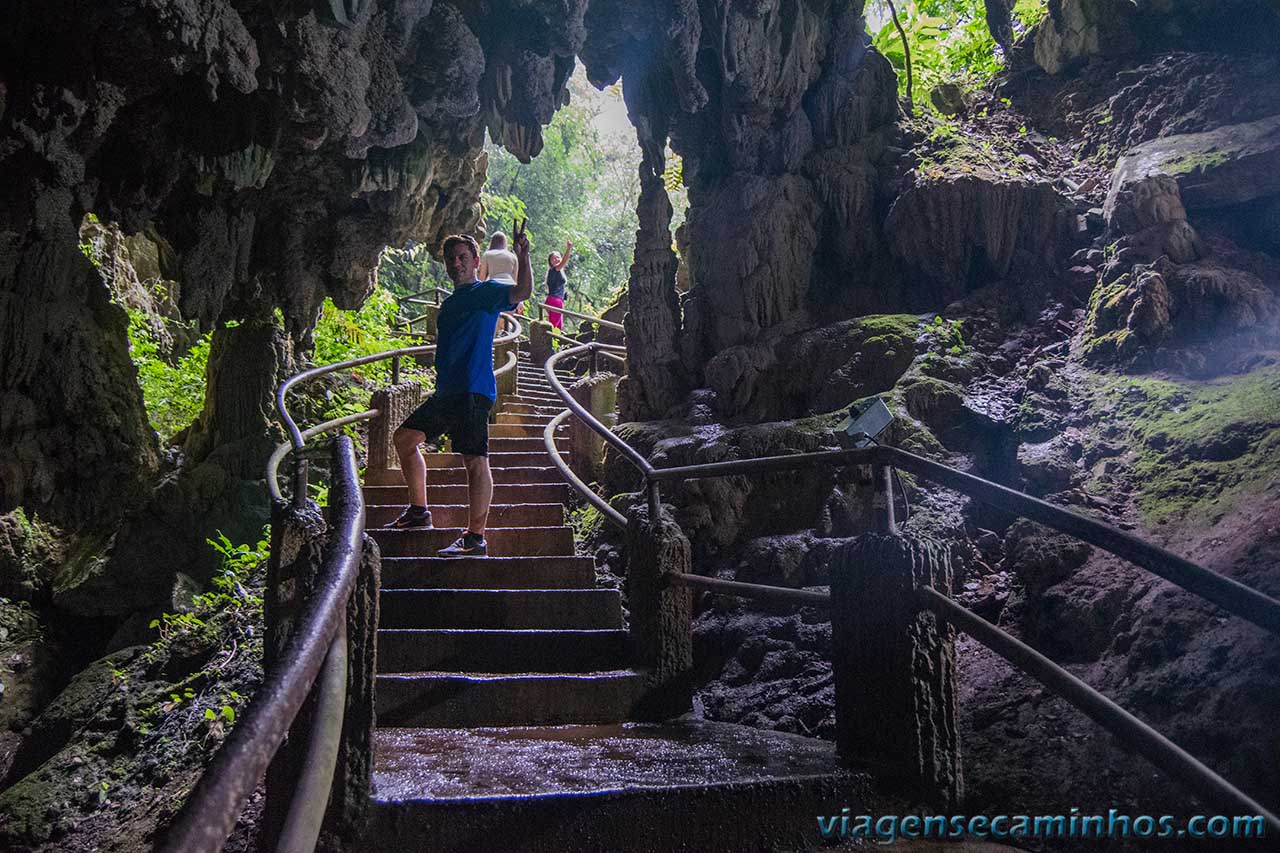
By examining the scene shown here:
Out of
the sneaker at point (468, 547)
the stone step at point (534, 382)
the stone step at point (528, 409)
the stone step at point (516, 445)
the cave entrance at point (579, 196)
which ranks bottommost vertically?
the sneaker at point (468, 547)

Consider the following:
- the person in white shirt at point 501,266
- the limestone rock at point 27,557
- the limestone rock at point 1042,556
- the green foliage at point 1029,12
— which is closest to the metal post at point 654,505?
the person in white shirt at point 501,266

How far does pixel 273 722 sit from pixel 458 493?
5.43 m

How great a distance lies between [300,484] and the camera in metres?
3.75

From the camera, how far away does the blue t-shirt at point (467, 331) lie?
463 cm

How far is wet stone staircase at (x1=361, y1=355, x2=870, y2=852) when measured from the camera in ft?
7.80

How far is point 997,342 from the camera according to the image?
281 inches

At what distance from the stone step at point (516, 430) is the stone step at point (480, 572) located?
3279mm

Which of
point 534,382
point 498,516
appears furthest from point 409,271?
point 498,516

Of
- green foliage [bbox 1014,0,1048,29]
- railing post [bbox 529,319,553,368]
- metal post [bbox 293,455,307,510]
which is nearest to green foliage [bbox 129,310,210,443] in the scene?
railing post [bbox 529,319,553,368]

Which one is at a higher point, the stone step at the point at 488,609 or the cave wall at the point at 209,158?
the cave wall at the point at 209,158

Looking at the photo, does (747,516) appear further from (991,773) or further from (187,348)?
(187,348)

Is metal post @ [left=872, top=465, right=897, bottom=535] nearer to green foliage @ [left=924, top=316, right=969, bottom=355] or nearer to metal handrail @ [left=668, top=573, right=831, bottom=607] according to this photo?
metal handrail @ [left=668, top=573, right=831, bottom=607]

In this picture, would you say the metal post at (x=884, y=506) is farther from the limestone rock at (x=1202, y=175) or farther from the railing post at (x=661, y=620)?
the limestone rock at (x=1202, y=175)

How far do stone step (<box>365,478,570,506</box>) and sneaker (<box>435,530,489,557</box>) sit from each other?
134 centimetres
